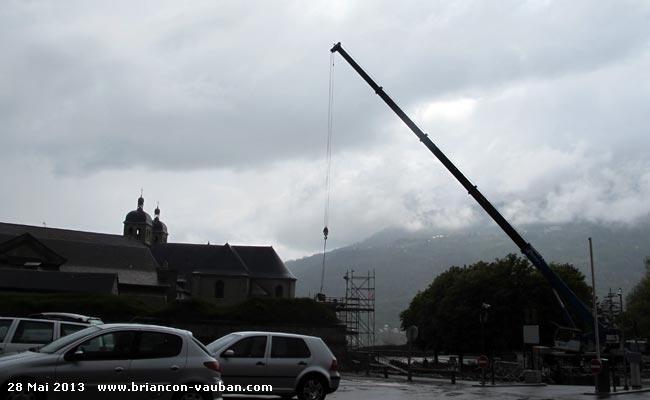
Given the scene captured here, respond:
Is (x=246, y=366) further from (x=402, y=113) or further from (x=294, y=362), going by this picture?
(x=402, y=113)

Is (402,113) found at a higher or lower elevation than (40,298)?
higher

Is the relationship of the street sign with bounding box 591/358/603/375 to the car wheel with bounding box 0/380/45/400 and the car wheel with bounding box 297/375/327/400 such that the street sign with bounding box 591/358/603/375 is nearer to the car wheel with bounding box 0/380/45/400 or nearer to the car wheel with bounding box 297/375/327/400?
the car wheel with bounding box 297/375/327/400

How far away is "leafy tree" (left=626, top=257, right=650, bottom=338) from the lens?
3100 inches

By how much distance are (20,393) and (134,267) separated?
75039 millimetres

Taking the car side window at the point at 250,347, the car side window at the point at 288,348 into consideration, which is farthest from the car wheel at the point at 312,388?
the car side window at the point at 250,347

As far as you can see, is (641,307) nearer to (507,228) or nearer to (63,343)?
(507,228)

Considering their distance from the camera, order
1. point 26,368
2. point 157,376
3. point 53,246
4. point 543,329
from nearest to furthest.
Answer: point 26,368 < point 157,376 < point 543,329 < point 53,246

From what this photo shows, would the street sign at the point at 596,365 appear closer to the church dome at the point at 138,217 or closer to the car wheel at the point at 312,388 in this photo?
the car wheel at the point at 312,388

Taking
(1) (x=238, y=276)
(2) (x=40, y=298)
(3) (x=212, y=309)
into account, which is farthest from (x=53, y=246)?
(3) (x=212, y=309)

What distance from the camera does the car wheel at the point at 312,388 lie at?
48.1 ft

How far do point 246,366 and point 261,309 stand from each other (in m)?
34.5

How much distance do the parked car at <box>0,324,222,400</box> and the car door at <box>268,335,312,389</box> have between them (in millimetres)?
2699

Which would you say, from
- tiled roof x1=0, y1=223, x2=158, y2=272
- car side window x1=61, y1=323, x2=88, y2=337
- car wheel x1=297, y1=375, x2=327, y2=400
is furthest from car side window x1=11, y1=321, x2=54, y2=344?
tiled roof x1=0, y1=223, x2=158, y2=272

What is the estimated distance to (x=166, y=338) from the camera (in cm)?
1183
